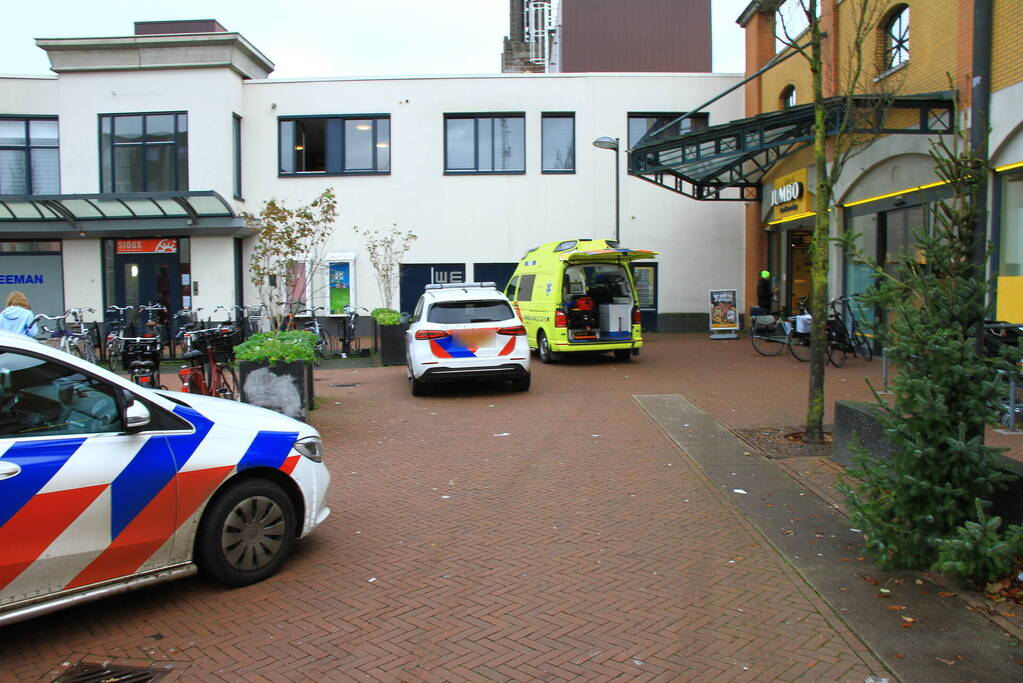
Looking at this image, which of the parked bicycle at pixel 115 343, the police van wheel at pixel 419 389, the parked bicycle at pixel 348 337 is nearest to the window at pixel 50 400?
the police van wheel at pixel 419 389

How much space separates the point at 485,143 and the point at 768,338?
11101 mm

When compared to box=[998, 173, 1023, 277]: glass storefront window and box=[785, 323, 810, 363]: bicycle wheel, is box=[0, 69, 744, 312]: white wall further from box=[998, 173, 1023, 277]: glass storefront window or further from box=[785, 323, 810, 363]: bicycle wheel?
box=[998, 173, 1023, 277]: glass storefront window

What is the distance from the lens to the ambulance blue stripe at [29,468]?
3.60 m

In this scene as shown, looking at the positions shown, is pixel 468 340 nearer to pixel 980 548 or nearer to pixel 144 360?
pixel 144 360

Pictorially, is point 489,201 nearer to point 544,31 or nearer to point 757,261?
point 757,261

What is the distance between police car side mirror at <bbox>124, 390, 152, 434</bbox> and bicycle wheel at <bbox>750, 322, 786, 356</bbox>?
1498 cm

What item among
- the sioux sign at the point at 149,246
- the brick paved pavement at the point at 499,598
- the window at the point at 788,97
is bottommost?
the brick paved pavement at the point at 499,598

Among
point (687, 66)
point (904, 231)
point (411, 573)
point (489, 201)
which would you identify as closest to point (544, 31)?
point (687, 66)

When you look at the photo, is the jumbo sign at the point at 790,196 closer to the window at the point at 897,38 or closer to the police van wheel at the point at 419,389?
the window at the point at 897,38

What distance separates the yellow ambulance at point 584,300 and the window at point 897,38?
5733 mm

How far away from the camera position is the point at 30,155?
2427 cm

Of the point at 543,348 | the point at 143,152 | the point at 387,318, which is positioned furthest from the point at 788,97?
the point at 143,152

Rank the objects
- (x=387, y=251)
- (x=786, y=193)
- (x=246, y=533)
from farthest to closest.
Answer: (x=387, y=251) → (x=786, y=193) → (x=246, y=533)

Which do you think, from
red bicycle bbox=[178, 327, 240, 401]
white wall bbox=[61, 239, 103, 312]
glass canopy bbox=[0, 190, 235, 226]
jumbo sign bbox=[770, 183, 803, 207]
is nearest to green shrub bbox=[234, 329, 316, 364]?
red bicycle bbox=[178, 327, 240, 401]
